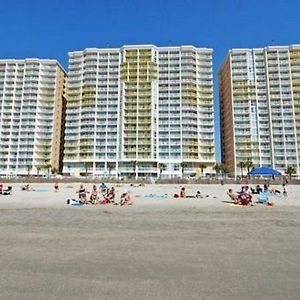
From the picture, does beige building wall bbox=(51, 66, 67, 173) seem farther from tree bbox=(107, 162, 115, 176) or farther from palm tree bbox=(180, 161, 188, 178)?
palm tree bbox=(180, 161, 188, 178)

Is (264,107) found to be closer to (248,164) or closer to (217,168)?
(248,164)

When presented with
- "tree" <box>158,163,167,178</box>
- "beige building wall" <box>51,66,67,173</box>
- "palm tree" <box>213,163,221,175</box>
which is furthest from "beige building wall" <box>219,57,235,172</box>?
"beige building wall" <box>51,66,67,173</box>

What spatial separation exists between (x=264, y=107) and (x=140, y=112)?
158 ft

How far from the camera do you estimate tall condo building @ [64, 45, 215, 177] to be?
11231 cm

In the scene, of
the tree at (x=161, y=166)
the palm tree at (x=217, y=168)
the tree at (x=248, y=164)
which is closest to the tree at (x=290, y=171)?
the tree at (x=248, y=164)

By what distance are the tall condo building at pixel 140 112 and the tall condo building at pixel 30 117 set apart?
28.3ft

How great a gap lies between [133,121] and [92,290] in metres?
111

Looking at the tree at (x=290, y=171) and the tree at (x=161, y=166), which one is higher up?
the tree at (x=161, y=166)

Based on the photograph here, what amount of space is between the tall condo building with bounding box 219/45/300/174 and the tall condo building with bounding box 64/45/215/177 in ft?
33.4

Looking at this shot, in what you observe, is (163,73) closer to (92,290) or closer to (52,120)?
(52,120)

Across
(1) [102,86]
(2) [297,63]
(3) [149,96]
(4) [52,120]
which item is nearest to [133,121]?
(3) [149,96]

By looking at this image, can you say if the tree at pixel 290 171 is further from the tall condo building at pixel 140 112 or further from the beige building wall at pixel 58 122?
the beige building wall at pixel 58 122

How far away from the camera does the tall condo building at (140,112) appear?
11231 centimetres

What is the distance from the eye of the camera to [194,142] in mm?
113062
